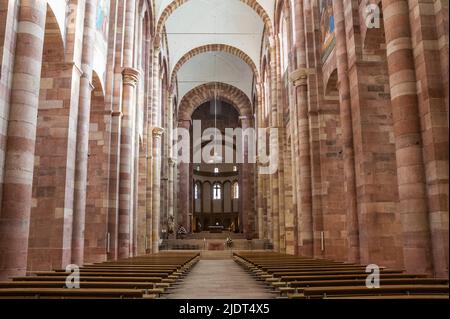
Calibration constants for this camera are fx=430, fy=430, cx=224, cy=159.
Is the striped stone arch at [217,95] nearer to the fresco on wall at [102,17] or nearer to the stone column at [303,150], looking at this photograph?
the stone column at [303,150]

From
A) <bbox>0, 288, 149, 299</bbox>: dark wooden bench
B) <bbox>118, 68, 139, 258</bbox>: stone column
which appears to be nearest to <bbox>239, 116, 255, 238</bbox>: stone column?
<bbox>118, 68, 139, 258</bbox>: stone column

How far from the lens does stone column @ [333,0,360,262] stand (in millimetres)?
12797

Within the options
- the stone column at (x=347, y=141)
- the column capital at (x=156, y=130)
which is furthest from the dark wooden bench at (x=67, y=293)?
the column capital at (x=156, y=130)

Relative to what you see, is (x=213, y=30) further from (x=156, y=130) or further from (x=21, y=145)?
(x=21, y=145)

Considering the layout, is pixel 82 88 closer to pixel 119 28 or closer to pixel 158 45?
pixel 119 28

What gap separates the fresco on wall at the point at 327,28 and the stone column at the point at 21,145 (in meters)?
10.8

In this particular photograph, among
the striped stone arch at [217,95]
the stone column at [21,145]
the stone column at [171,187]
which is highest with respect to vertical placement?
the striped stone arch at [217,95]

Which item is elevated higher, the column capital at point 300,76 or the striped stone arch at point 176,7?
the striped stone arch at point 176,7

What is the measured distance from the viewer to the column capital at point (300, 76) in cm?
1844

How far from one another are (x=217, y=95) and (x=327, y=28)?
27.4 m

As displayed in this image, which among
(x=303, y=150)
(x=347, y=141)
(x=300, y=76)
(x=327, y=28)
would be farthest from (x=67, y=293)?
(x=300, y=76)

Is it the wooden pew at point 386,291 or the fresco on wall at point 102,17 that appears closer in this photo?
the wooden pew at point 386,291

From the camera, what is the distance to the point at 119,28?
1891 cm

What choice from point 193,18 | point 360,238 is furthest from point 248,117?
point 360,238
